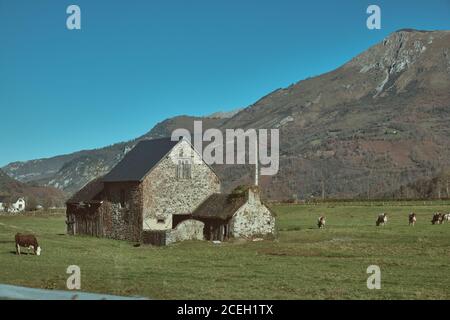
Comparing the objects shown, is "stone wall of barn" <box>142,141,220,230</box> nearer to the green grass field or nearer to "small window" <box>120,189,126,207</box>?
"small window" <box>120,189,126,207</box>

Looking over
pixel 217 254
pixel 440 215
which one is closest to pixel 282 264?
pixel 217 254

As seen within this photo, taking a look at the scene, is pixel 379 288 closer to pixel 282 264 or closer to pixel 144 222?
pixel 282 264

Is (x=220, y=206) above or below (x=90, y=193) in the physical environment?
below

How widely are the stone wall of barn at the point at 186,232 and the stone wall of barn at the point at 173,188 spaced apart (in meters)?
4.41

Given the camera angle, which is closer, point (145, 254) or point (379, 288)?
point (379, 288)

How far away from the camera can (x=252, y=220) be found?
1788 inches

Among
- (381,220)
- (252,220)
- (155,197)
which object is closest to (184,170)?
(155,197)

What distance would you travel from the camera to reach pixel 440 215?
5675 cm

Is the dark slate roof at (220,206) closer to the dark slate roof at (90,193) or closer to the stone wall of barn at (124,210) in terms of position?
the stone wall of barn at (124,210)

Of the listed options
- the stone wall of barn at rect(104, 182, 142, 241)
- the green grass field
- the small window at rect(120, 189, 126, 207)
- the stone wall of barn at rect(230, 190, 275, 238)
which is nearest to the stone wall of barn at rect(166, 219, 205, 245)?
the green grass field

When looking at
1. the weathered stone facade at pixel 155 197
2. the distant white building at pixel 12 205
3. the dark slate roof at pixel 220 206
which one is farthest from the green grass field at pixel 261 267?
the distant white building at pixel 12 205

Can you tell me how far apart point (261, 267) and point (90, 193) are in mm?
32801

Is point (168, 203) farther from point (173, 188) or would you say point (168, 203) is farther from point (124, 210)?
point (124, 210)
